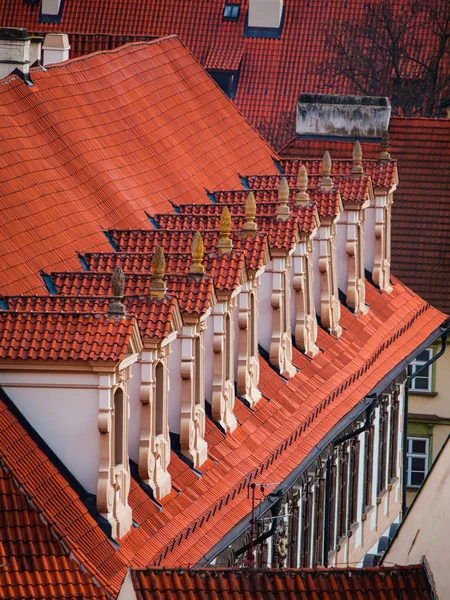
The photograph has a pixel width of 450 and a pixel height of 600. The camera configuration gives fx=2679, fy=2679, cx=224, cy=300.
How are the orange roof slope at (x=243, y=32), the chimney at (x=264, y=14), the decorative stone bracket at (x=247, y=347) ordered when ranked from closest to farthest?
Answer: the decorative stone bracket at (x=247, y=347)
the orange roof slope at (x=243, y=32)
the chimney at (x=264, y=14)

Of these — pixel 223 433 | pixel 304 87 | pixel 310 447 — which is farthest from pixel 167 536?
pixel 304 87

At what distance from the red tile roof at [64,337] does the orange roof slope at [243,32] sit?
72.9 meters

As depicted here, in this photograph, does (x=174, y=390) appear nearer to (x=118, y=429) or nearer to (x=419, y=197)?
(x=118, y=429)

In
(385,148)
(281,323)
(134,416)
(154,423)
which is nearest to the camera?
(134,416)

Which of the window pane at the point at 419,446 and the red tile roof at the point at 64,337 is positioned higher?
the red tile roof at the point at 64,337

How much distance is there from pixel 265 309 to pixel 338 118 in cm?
2136

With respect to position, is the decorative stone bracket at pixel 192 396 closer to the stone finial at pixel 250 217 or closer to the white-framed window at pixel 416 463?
Answer: the stone finial at pixel 250 217

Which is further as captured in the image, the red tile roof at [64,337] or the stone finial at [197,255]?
the stone finial at [197,255]

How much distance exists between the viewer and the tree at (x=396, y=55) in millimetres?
105188

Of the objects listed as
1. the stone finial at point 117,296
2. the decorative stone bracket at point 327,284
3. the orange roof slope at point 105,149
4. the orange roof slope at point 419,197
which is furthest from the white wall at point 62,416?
the orange roof slope at point 419,197

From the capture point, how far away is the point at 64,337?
3509cm

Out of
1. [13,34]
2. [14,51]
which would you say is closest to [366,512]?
[14,51]

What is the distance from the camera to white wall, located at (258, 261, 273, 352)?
49.8 meters

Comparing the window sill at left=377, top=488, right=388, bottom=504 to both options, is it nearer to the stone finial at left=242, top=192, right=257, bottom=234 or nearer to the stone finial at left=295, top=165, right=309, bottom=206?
the stone finial at left=295, top=165, right=309, bottom=206
